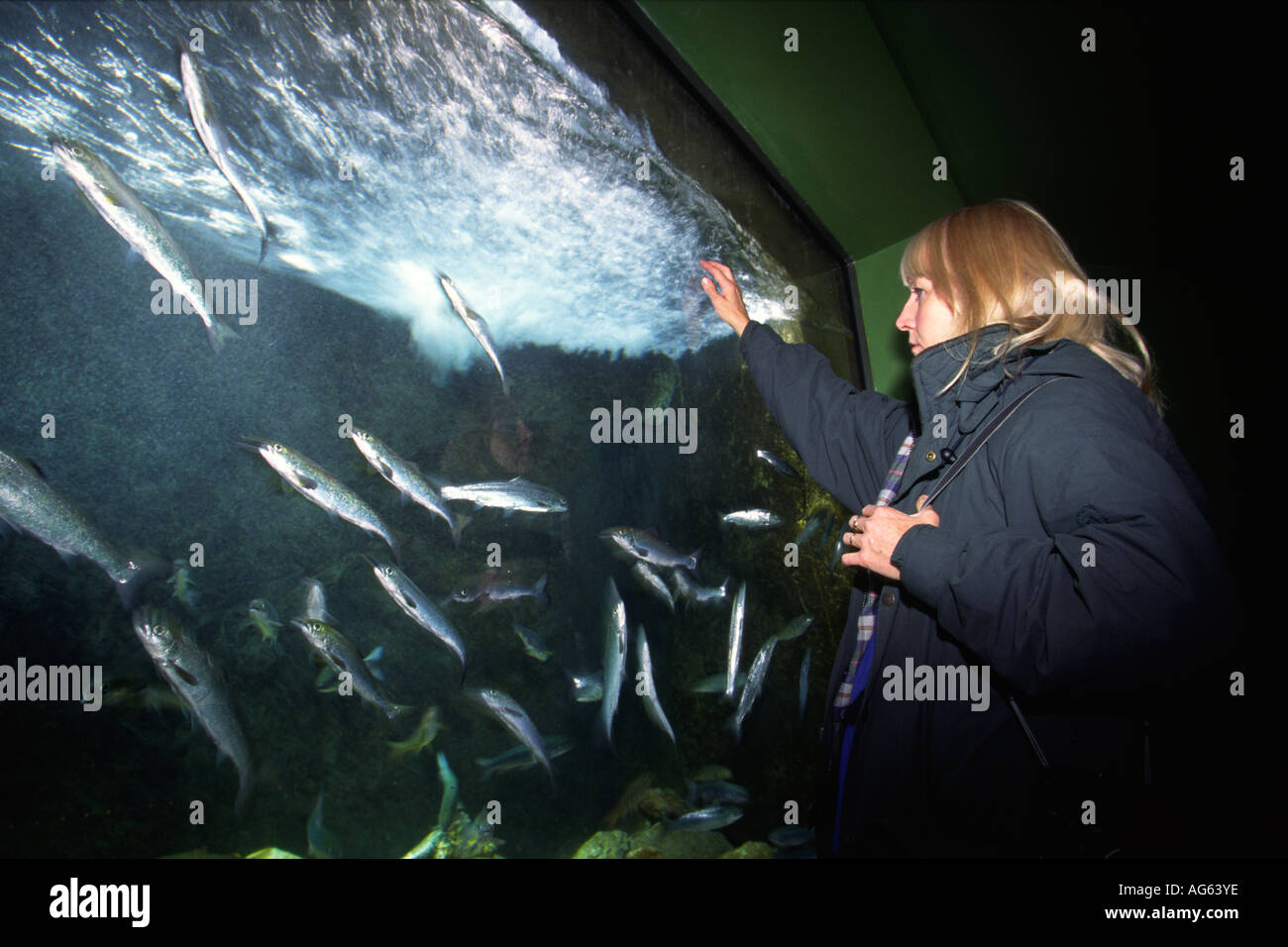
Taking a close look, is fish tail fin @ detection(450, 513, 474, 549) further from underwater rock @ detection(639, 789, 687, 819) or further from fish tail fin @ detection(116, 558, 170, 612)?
underwater rock @ detection(639, 789, 687, 819)

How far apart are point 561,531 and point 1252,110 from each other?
578 cm

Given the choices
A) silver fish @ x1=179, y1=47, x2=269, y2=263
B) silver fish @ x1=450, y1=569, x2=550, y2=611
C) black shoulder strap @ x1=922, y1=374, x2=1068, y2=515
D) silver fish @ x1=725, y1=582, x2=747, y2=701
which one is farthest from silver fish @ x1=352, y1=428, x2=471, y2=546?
black shoulder strap @ x1=922, y1=374, x2=1068, y2=515

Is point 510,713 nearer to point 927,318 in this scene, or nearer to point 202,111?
point 927,318

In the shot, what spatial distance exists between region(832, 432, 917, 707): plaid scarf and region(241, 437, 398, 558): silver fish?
2510mm

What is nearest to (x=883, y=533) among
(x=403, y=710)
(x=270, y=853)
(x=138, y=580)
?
(x=138, y=580)

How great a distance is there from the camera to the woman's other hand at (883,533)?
5.87ft

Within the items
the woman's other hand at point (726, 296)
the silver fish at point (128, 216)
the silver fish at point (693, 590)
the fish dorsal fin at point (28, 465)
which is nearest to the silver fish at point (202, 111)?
the silver fish at point (128, 216)

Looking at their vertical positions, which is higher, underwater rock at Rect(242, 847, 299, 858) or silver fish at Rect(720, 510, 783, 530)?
silver fish at Rect(720, 510, 783, 530)

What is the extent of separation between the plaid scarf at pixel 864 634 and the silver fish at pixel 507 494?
219 cm

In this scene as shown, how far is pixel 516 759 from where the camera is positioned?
4312 mm

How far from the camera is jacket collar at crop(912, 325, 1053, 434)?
6.19ft

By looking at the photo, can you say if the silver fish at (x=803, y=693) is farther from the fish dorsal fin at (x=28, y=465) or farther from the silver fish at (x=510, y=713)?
the fish dorsal fin at (x=28, y=465)
